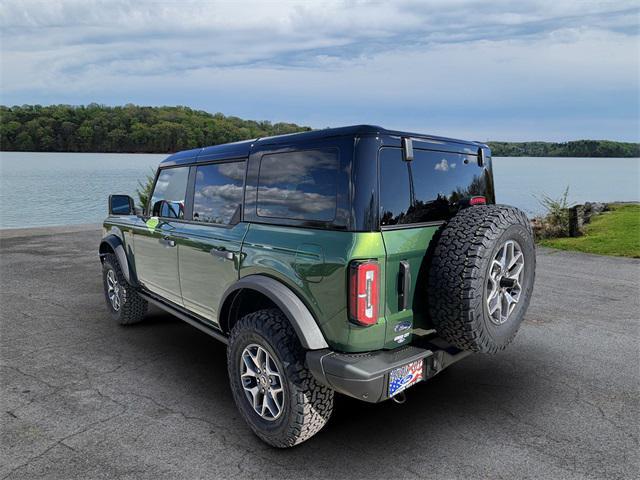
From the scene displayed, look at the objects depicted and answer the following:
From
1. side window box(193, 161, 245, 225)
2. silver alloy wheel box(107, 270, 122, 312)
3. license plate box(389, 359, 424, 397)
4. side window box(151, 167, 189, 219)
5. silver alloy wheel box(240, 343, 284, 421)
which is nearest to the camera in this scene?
license plate box(389, 359, 424, 397)

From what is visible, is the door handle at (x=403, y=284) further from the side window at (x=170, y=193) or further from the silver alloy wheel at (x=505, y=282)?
the side window at (x=170, y=193)

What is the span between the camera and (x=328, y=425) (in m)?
3.20

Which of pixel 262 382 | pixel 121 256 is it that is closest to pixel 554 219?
pixel 121 256

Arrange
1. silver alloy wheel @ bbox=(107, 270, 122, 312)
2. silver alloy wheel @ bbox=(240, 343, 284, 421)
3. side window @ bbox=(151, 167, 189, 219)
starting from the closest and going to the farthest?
silver alloy wheel @ bbox=(240, 343, 284, 421) < side window @ bbox=(151, 167, 189, 219) < silver alloy wheel @ bbox=(107, 270, 122, 312)

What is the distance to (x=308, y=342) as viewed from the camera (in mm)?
2633

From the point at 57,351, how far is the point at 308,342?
3.26 meters

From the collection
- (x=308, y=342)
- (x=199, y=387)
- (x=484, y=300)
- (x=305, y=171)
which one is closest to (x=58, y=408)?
(x=199, y=387)

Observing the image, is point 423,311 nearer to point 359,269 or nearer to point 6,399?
point 359,269

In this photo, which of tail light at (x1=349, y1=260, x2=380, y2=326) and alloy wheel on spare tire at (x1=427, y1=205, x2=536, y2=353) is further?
alloy wheel on spare tire at (x1=427, y1=205, x2=536, y2=353)

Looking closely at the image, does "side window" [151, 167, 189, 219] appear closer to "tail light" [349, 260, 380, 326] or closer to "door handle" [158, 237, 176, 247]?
"door handle" [158, 237, 176, 247]

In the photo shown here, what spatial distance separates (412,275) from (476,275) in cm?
36

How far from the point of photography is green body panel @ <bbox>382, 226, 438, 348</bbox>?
261 centimetres

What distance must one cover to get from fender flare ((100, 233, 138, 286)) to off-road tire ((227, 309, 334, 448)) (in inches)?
102

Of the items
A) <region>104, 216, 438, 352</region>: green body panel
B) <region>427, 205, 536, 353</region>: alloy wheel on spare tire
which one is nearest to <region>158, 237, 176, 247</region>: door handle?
<region>104, 216, 438, 352</region>: green body panel
